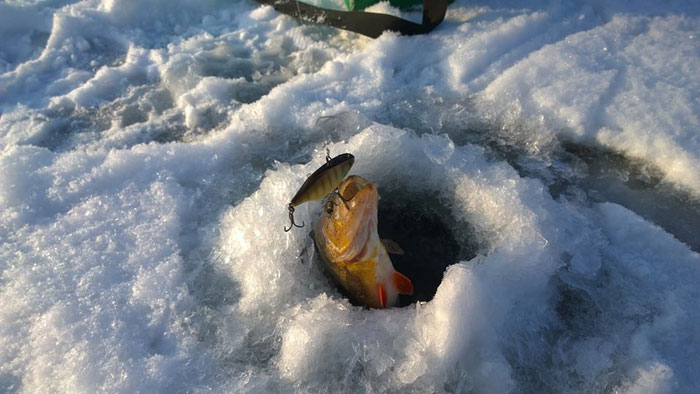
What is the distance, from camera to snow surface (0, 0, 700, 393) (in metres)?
2.42

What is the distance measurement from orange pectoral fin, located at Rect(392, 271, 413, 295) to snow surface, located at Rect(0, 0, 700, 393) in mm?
226

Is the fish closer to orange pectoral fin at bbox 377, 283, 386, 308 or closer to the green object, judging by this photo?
orange pectoral fin at bbox 377, 283, 386, 308

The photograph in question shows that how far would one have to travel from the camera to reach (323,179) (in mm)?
1862

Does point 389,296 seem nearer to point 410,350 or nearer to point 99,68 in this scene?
point 410,350

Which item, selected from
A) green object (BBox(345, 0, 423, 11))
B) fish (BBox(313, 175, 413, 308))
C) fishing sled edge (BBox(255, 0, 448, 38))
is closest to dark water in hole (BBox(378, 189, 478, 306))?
fish (BBox(313, 175, 413, 308))

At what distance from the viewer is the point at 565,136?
11.5 ft

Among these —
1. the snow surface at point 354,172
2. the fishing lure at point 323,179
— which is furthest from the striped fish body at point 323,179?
the snow surface at point 354,172

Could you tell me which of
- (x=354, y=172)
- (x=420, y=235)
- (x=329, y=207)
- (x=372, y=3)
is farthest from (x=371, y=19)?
(x=329, y=207)

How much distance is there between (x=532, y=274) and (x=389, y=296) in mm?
756

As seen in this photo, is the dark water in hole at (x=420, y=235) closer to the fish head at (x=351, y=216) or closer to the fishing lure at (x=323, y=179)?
the fish head at (x=351, y=216)

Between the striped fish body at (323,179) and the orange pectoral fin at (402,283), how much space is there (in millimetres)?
977

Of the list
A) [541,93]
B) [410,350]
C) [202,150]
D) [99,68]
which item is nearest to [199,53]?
[99,68]

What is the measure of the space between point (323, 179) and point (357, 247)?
2.26 feet

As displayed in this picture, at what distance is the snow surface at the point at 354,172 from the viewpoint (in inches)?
95.2
